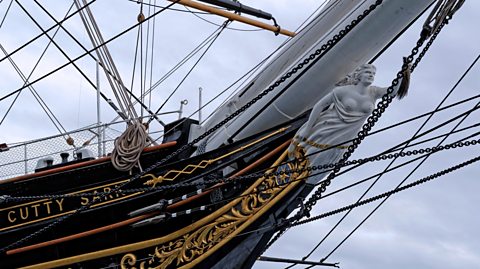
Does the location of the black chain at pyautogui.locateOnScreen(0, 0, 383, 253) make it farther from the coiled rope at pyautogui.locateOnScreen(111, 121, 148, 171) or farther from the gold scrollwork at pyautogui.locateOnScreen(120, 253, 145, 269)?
the gold scrollwork at pyautogui.locateOnScreen(120, 253, 145, 269)

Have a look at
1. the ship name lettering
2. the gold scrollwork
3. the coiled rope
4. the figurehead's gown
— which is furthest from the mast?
the ship name lettering

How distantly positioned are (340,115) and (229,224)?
1188 millimetres

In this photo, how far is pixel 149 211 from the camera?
834 cm

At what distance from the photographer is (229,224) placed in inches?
321

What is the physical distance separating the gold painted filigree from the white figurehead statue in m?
0.11

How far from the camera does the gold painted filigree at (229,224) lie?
26.2ft

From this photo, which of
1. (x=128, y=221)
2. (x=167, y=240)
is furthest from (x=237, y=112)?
(x=128, y=221)

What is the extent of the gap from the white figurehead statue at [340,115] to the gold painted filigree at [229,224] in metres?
0.11

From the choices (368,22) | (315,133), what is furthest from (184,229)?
(368,22)

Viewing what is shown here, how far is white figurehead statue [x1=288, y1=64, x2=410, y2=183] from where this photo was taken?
25.0ft

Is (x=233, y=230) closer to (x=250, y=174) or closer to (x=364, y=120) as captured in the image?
(x=250, y=174)

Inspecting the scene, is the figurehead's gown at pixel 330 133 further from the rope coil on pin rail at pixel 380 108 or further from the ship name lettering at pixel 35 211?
the ship name lettering at pixel 35 211

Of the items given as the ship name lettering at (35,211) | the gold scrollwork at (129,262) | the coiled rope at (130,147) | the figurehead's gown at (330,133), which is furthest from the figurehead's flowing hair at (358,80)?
the ship name lettering at (35,211)

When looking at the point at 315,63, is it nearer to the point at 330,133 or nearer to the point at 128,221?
the point at 330,133
